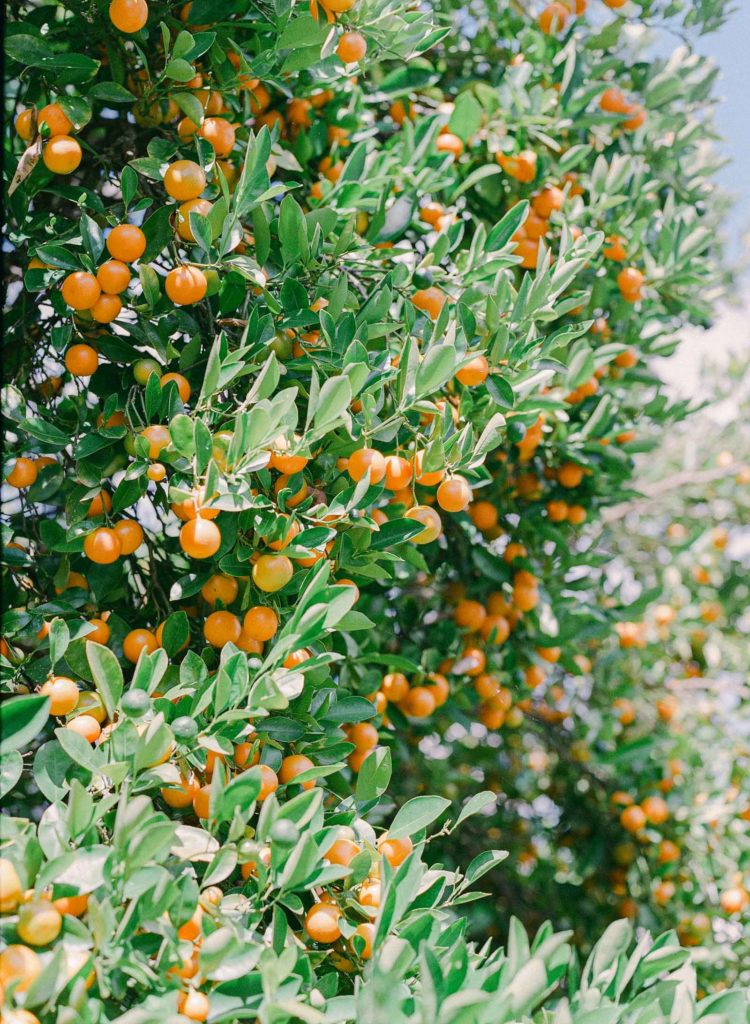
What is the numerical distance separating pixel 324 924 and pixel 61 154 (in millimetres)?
1068

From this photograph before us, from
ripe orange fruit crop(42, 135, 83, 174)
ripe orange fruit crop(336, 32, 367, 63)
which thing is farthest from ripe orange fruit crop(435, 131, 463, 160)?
ripe orange fruit crop(42, 135, 83, 174)

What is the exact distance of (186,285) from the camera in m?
1.17

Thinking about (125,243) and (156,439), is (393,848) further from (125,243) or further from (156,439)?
(125,243)

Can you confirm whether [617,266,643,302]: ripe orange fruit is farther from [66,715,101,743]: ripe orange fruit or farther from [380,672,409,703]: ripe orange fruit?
[66,715,101,743]: ripe orange fruit

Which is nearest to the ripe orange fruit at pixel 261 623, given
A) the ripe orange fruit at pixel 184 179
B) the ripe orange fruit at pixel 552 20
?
the ripe orange fruit at pixel 184 179

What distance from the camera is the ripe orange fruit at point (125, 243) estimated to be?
119cm

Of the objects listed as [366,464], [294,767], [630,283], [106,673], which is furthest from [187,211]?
[630,283]

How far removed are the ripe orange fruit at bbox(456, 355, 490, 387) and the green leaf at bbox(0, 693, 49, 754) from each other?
0.76 meters

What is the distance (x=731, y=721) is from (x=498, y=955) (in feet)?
6.80

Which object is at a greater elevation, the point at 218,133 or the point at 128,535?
the point at 218,133

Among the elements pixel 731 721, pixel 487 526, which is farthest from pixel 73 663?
pixel 731 721

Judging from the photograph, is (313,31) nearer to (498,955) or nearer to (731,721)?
(498,955)

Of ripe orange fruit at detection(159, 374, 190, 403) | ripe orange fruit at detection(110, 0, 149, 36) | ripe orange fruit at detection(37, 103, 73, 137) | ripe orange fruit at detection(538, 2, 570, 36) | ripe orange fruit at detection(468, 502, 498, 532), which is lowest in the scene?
ripe orange fruit at detection(468, 502, 498, 532)

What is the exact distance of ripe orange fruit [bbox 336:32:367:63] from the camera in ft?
4.31
